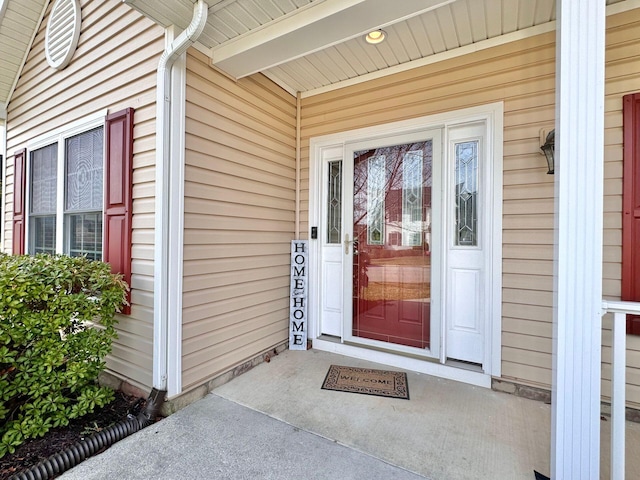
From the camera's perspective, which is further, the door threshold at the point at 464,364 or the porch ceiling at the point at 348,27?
the door threshold at the point at 464,364

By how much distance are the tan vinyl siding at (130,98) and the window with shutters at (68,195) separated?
1.00ft

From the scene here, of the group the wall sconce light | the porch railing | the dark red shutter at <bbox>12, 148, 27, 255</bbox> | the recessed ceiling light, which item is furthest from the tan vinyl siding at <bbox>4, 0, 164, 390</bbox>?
Result: the wall sconce light

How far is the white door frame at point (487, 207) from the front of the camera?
232cm

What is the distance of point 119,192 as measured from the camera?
2340mm

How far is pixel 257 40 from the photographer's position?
2.15 metres

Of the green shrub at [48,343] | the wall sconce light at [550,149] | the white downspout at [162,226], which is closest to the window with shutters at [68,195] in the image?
the green shrub at [48,343]

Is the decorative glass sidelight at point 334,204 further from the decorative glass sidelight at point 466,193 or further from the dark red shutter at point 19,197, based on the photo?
the dark red shutter at point 19,197

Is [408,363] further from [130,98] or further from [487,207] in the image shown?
[130,98]

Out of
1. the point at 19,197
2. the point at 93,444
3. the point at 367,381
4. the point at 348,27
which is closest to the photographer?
the point at 93,444

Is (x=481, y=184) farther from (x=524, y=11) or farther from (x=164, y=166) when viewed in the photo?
(x=164, y=166)

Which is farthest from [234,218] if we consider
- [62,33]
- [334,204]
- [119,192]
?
[62,33]

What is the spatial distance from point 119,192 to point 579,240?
9.40ft

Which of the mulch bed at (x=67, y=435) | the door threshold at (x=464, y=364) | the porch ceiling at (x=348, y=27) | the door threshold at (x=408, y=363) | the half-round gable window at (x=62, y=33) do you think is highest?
the half-round gable window at (x=62, y=33)

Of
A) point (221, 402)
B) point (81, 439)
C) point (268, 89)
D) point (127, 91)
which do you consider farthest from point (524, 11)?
point (81, 439)
